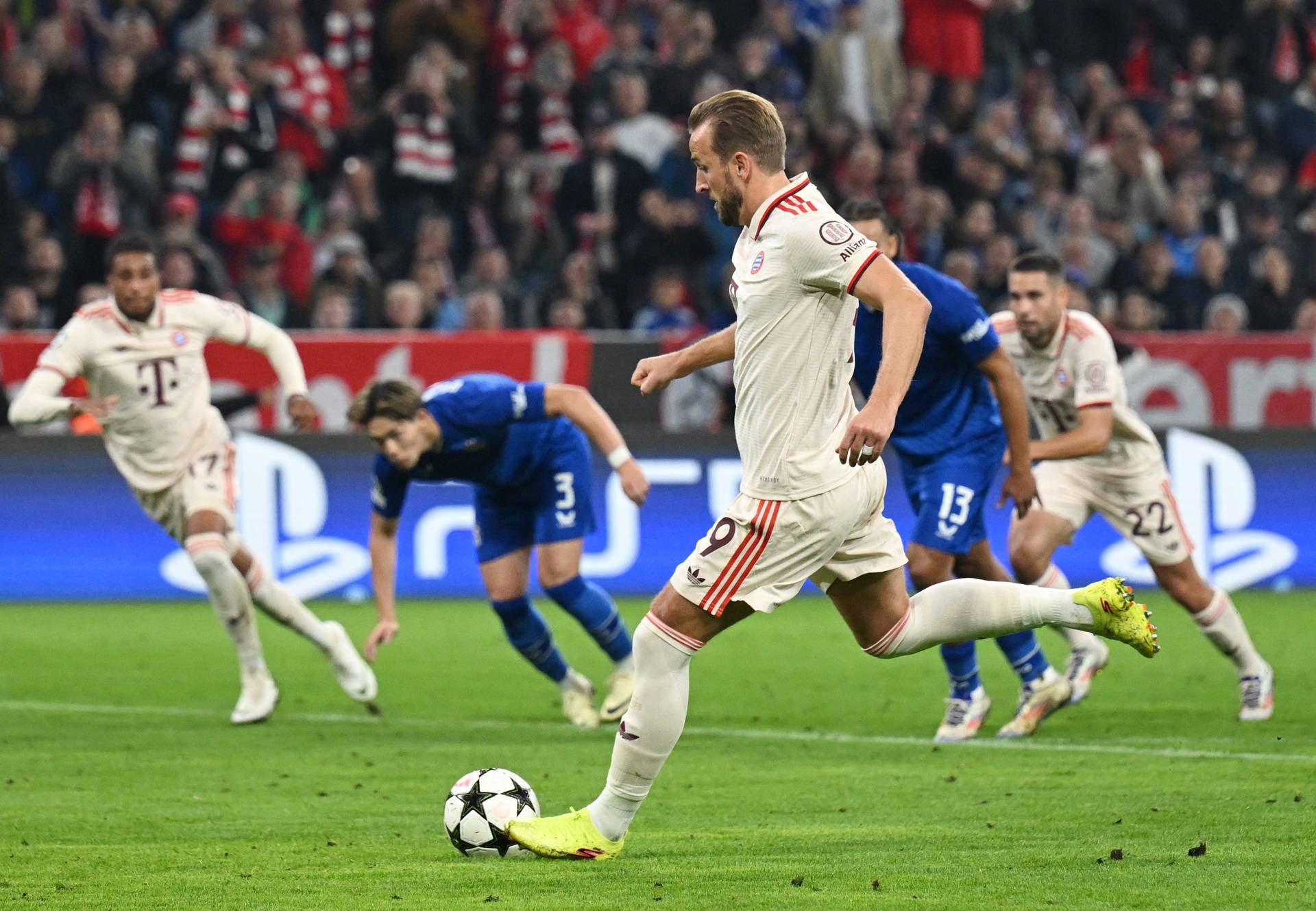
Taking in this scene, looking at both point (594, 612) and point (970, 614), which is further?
point (594, 612)

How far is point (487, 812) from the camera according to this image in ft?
20.0

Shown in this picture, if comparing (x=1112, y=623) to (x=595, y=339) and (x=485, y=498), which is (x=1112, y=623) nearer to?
(x=485, y=498)

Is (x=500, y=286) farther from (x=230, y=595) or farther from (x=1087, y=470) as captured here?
(x=1087, y=470)

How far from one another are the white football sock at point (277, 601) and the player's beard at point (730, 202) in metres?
4.65

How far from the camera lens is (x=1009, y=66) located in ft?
69.6

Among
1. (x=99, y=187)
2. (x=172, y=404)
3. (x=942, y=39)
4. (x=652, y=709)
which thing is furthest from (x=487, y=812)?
(x=942, y=39)

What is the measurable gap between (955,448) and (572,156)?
1037cm

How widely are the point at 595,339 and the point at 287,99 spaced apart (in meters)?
4.26

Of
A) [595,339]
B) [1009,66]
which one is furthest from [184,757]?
[1009,66]

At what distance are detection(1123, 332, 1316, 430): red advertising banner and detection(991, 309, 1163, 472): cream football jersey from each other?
21.8 ft

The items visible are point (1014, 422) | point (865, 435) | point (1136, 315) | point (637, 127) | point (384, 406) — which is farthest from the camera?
point (637, 127)

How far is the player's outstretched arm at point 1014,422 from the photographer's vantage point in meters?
8.28

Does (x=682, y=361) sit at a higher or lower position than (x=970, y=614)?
higher

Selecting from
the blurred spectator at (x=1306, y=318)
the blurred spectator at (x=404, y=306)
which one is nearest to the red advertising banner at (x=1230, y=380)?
the blurred spectator at (x=1306, y=318)
